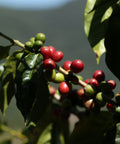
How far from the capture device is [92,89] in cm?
109

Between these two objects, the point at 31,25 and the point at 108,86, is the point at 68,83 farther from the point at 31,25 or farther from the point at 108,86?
the point at 31,25

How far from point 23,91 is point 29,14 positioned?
185 feet

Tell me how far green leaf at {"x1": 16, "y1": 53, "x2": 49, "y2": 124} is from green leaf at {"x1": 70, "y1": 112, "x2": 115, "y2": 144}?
0.19m

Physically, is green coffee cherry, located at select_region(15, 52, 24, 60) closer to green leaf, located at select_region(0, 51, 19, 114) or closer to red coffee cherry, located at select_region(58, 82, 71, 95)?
green leaf, located at select_region(0, 51, 19, 114)

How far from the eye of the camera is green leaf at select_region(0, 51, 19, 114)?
1.14m

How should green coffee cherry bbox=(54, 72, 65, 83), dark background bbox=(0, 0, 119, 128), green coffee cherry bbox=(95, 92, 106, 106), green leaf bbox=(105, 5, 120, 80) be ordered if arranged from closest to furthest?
green leaf bbox=(105, 5, 120, 80) < green coffee cherry bbox=(95, 92, 106, 106) < green coffee cherry bbox=(54, 72, 65, 83) < dark background bbox=(0, 0, 119, 128)

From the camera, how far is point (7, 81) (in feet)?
3.95

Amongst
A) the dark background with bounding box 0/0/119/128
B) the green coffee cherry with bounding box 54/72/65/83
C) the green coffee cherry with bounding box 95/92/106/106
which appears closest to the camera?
the green coffee cherry with bounding box 95/92/106/106

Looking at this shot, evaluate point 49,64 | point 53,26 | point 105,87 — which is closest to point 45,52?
point 49,64

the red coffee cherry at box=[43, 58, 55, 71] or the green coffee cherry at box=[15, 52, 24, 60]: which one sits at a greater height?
the green coffee cherry at box=[15, 52, 24, 60]

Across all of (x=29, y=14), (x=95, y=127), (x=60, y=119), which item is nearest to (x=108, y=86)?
(x=95, y=127)

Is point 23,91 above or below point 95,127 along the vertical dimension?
above

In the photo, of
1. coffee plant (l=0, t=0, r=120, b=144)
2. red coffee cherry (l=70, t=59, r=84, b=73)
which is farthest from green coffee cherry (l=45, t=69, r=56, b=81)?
red coffee cherry (l=70, t=59, r=84, b=73)

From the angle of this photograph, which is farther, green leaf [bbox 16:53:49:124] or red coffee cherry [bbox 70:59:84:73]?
red coffee cherry [bbox 70:59:84:73]
